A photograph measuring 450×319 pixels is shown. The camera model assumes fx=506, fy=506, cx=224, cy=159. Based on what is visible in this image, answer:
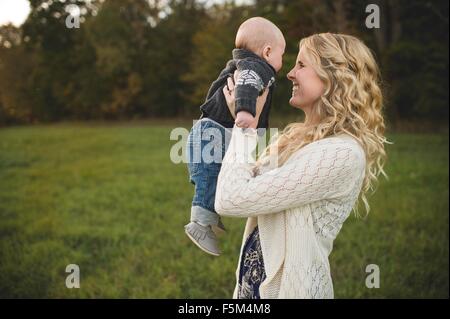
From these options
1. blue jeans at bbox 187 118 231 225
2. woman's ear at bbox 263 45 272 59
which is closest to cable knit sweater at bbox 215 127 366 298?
blue jeans at bbox 187 118 231 225

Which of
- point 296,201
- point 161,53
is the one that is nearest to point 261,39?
point 296,201

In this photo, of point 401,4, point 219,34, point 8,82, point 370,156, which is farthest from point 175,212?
point 401,4

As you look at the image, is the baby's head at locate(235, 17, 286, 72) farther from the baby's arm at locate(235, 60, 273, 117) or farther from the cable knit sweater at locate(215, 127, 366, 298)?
the cable knit sweater at locate(215, 127, 366, 298)

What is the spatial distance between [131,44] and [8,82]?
162 inches

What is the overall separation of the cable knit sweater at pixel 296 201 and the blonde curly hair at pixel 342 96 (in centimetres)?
5

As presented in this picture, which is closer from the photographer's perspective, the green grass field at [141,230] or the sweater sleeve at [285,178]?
the sweater sleeve at [285,178]

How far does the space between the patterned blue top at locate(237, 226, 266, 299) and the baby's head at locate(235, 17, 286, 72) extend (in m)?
0.53

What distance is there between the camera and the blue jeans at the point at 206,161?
1.46 m

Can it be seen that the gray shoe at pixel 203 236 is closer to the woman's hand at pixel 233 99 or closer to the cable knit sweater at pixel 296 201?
the cable knit sweater at pixel 296 201

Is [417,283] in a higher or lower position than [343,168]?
lower

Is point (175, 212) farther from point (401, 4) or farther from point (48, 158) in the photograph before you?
point (401, 4)

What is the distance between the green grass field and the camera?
13.1 ft

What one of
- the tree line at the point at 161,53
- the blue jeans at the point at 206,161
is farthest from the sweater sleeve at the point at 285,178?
the tree line at the point at 161,53

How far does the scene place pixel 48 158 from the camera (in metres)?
7.82
